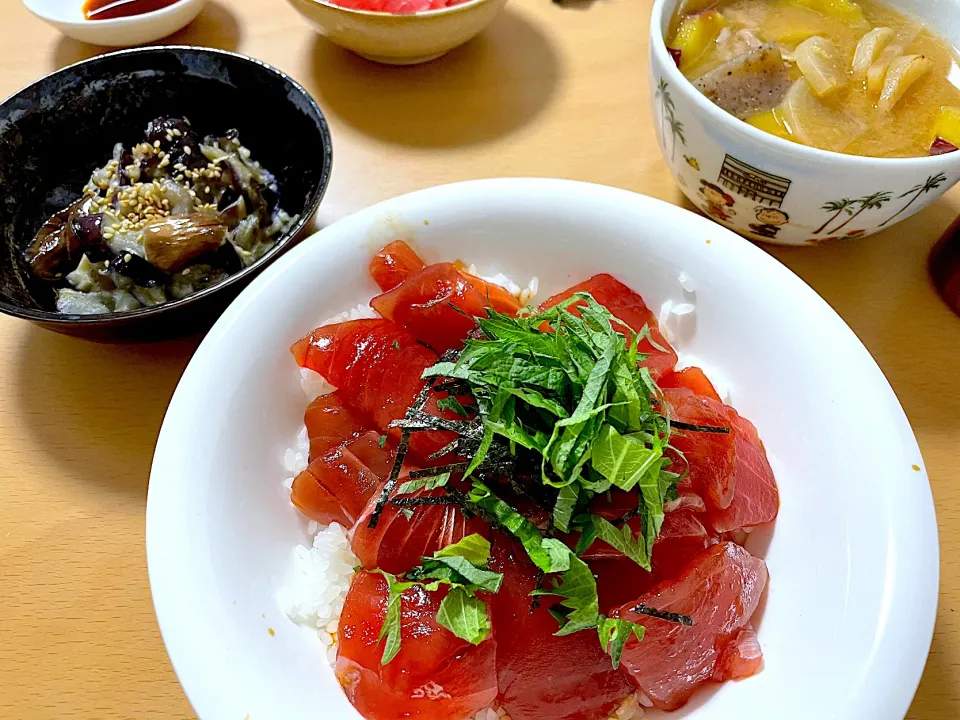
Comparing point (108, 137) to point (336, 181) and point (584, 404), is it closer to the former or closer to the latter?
point (336, 181)

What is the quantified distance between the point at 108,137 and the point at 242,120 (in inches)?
12.9

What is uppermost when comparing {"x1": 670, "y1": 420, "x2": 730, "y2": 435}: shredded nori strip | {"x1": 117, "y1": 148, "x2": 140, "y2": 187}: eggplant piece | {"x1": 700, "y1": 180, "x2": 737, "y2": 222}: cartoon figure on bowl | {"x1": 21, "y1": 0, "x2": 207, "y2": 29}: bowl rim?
{"x1": 21, "y1": 0, "x2": 207, "y2": 29}: bowl rim

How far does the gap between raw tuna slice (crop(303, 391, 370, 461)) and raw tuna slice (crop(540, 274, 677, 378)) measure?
40 centimetres

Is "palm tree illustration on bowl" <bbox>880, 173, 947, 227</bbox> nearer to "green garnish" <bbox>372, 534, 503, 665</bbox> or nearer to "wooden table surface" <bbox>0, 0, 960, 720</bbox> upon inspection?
"wooden table surface" <bbox>0, 0, 960, 720</bbox>

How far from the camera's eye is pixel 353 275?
4.26ft

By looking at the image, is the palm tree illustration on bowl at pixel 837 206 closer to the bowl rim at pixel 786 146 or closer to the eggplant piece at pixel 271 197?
the bowl rim at pixel 786 146

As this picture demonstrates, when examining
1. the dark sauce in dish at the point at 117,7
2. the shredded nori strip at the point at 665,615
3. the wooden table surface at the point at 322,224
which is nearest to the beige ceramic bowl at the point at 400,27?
the wooden table surface at the point at 322,224

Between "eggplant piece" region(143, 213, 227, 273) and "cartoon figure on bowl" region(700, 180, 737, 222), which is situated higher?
"cartoon figure on bowl" region(700, 180, 737, 222)

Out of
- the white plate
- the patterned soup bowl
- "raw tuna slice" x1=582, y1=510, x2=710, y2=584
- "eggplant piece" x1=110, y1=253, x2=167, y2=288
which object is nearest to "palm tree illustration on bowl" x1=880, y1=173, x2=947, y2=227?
the patterned soup bowl

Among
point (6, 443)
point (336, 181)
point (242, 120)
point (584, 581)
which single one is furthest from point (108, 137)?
point (584, 581)

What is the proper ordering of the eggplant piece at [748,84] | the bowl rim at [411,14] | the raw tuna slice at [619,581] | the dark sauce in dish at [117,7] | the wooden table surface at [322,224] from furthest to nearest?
the dark sauce in dish at [117,7] → the bowl rim at [411,14] → the eggplant piece at [748,84] → the wooden table surface at [322,224] → the raw tuna slice at [619,581]

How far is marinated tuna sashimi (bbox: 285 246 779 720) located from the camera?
946 mm

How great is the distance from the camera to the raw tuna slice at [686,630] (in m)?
0.95

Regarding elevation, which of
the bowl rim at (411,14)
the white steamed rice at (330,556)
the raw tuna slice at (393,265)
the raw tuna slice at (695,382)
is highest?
the bowl rim at (411,14)
